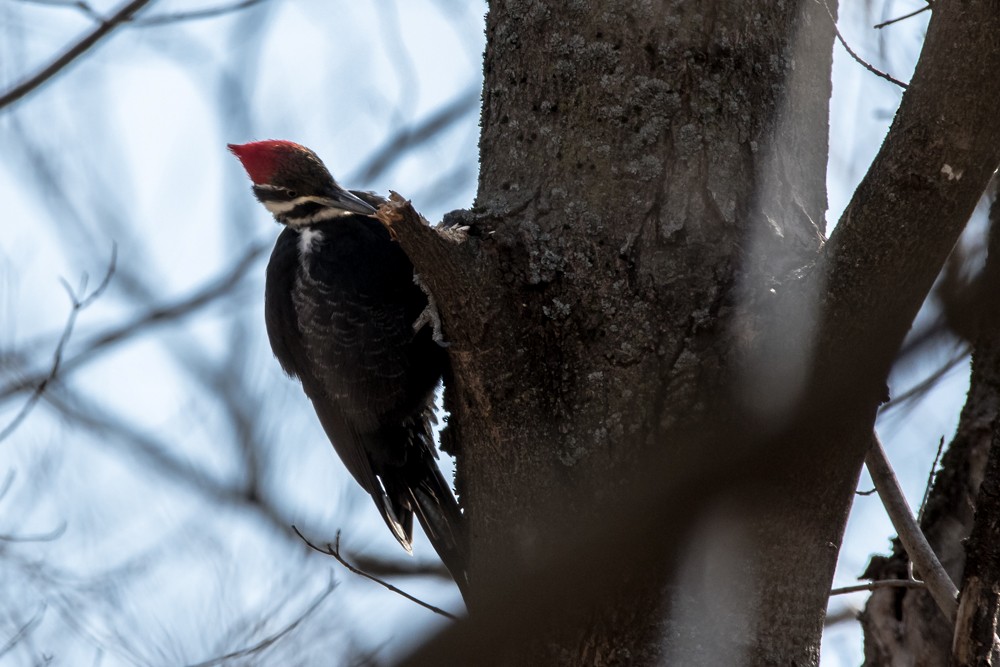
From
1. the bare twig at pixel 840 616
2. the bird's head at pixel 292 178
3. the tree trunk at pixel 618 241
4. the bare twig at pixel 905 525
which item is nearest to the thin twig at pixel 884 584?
the bare twig at pixel 905 525

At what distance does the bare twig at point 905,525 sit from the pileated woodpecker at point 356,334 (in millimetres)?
1327

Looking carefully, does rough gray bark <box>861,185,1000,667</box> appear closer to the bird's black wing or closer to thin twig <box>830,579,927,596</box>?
thin twig <box>830,579,927,596</box>

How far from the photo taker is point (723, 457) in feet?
3.61

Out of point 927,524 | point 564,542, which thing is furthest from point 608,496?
point 927,524

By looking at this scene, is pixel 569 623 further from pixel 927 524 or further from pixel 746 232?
pixel 927 524

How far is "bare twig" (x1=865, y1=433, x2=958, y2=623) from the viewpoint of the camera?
2270 mm

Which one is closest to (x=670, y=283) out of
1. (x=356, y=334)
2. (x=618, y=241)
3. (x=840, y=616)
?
(x=618, y=241)

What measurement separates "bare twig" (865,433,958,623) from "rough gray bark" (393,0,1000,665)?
0.40 meters

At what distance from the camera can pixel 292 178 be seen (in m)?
3.72

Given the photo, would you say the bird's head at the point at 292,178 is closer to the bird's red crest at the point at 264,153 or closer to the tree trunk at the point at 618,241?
the bird's red crest at the point at 264,153

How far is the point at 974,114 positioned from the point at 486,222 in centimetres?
97

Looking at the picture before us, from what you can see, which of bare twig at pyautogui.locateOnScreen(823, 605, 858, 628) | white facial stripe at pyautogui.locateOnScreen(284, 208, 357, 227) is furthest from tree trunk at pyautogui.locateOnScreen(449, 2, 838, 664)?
bare twig at pyautogui.locateOnScreen(823, 605, 858, 628)

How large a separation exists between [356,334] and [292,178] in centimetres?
64

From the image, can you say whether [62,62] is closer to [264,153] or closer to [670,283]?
[264,153]
